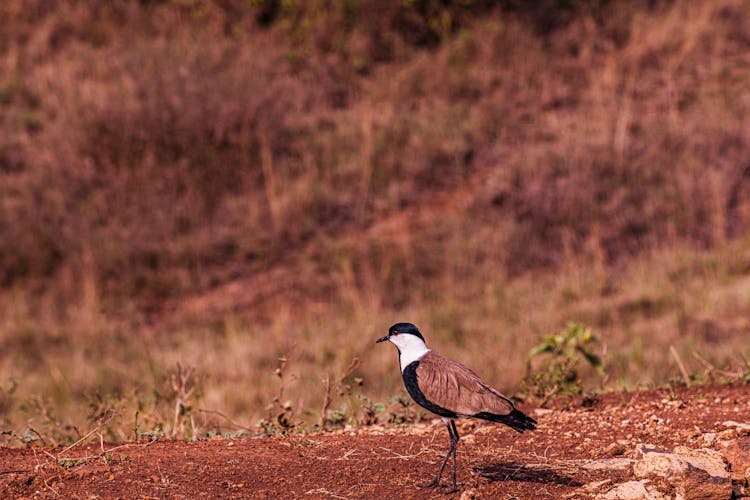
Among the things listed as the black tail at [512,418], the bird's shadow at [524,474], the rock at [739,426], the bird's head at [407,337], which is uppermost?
the bird's head at [407,337]

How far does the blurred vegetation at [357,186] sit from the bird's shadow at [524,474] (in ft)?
10.9

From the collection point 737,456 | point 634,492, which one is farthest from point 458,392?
point 737,456

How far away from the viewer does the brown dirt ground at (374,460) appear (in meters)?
3.69

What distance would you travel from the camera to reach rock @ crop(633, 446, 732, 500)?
11.8ft

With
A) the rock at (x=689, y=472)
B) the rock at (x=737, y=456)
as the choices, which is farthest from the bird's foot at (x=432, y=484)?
the rock at (x=737, y=456)

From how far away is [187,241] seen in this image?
11.2 m

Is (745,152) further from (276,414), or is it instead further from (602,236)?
(276,414)

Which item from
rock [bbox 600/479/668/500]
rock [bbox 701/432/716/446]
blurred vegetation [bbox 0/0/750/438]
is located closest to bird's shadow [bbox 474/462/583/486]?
rock [bbox 600/479/668/500]

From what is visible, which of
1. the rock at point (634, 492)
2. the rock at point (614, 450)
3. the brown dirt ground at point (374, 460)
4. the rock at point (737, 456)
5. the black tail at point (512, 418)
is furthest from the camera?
the rock at point (614, 450)

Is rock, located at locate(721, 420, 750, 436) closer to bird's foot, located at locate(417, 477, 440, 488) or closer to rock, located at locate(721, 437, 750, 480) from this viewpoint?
rock, located at locate(721, 437, 750, 480)

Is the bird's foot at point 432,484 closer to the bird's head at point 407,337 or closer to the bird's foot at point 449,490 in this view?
the bird's foot at point 449,490

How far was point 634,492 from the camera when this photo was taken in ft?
11.8

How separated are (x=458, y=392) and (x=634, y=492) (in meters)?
0.83

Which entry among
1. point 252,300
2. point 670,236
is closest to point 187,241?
point 252,300
